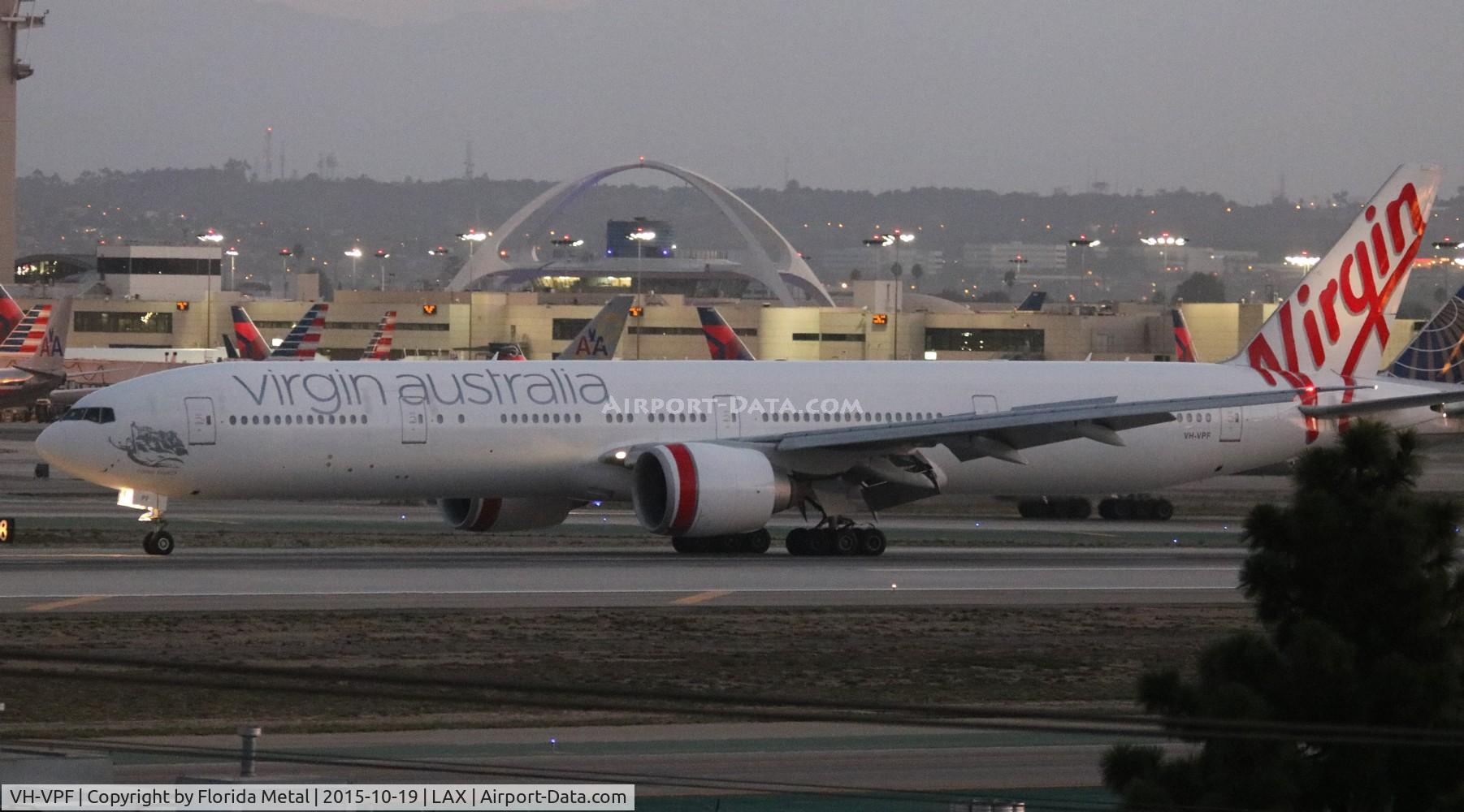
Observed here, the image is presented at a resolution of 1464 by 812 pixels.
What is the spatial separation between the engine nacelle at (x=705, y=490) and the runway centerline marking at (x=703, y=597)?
3359 mm

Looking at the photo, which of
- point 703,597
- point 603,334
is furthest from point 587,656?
point 603,334

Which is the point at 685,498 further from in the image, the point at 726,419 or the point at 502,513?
the point at 502,513

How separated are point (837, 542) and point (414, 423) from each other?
7.97m

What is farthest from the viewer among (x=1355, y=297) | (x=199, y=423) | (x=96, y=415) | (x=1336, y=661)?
(x=1355, y=297)

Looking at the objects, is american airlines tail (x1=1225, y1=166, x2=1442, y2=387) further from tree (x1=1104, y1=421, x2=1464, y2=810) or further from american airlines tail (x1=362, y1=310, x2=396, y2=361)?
american airlines tail (x1=362, y1=310, x2=396, y2=361)

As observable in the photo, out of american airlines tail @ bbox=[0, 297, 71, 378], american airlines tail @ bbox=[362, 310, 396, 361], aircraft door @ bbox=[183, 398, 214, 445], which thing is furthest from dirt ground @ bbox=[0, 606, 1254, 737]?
american airlines tail @ bbox=[362, 310, 396, 361]

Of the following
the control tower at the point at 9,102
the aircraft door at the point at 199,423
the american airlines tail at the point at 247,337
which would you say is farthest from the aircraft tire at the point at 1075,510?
the control tower at the point at 9,102

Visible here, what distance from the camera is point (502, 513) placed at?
36.6 meters

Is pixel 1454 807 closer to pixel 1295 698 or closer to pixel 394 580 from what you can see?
pixel 1295 698

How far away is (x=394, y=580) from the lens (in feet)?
100

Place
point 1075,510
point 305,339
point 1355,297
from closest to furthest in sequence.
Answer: point 1355,297 → point 1075,510 → point 305,339

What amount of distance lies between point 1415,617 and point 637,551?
25.1 meters

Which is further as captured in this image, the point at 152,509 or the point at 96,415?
the point at 152,509

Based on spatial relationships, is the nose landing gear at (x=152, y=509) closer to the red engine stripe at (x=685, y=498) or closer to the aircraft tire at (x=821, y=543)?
the red engine stripe at (x=685, y=498)
